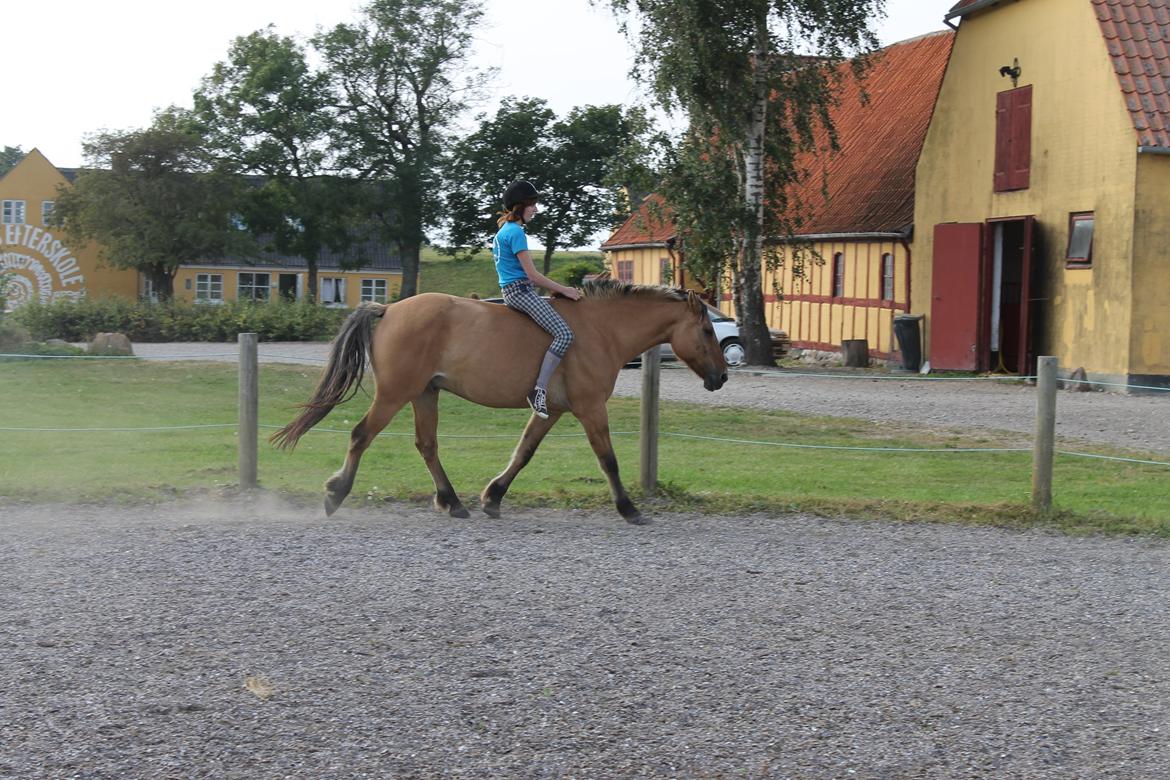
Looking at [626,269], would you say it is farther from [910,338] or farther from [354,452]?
[354,452]

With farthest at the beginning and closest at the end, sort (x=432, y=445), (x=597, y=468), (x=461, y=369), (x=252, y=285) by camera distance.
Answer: (x=252, y=285) < (x=597, y=468) < (x=432, y=445) < (x=461, y=369)

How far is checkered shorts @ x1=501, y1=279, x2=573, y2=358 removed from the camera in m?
9.87

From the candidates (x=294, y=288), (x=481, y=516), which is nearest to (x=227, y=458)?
(x=481, y=516)

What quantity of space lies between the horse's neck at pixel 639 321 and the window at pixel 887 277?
2201 centimetres

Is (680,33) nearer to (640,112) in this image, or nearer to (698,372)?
(640,112)

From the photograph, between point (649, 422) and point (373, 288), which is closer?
point (649, 422)

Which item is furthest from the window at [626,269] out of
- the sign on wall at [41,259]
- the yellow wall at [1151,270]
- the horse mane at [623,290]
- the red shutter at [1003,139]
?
the horse mane at [623,290]

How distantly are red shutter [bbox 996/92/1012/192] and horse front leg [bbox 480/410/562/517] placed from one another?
1830 centimetres

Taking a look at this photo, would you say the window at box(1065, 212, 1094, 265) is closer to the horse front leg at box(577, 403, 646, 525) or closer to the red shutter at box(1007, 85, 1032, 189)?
the red shutter at box(1007, 85, 1032, 189)

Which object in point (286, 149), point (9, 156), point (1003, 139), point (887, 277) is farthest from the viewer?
point (9, 156)

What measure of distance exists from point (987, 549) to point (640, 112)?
20.3 metres

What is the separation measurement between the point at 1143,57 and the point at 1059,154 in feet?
7.70

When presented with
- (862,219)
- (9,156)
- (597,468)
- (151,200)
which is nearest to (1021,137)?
(862,219)

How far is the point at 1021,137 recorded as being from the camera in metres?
25.5
